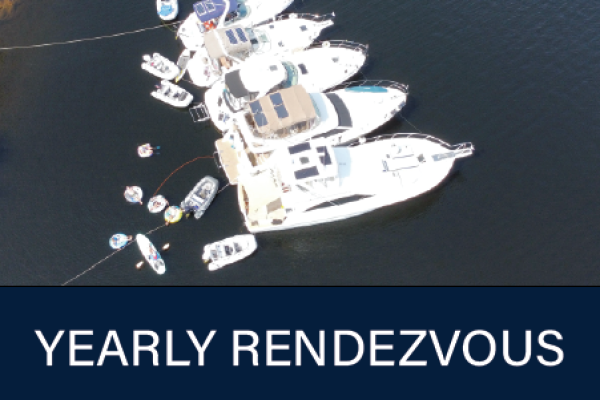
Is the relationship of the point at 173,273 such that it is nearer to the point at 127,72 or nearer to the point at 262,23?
the point at 127,72

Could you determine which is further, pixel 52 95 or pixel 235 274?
pixel 52 95

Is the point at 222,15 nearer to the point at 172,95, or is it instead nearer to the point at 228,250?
the point at 172,95

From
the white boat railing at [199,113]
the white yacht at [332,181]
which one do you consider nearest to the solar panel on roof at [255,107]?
the white yacht at [332,181]

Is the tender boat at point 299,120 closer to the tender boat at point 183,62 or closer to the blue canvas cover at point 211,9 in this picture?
the tender boat at point 183,62

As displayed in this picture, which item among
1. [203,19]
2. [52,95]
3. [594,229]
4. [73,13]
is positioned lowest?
[594,229]

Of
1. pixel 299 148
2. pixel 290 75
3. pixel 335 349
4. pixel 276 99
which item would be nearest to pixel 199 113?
pixel 290 75

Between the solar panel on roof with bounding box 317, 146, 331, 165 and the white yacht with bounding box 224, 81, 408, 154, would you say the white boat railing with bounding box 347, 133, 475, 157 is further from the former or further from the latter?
the solar panel on roof with bounding box 317, 146, 331, 165

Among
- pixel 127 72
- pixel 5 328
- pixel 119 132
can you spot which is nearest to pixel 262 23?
pixel 127 72
